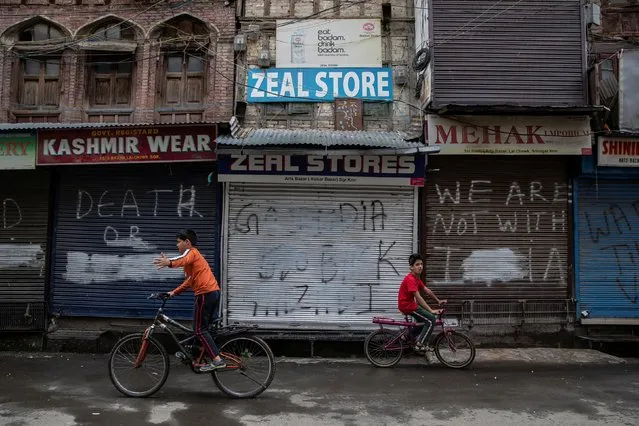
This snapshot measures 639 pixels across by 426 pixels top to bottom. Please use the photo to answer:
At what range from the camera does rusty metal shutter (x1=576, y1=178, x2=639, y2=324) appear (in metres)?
9.59

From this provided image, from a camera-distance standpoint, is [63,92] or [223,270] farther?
[63,92]

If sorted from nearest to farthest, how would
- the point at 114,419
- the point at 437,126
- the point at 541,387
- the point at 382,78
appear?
the point at 114,419, the point at 541,387, the point at 437,126, the point at 382,78

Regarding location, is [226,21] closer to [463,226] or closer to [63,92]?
[63,92]

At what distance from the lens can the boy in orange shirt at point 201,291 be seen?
20.4 ft

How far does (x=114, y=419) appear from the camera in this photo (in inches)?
216

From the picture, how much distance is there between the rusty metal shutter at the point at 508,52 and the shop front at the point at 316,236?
1663 millimetres

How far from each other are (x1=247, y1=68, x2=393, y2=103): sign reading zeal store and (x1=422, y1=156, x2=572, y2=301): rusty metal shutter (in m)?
1.84

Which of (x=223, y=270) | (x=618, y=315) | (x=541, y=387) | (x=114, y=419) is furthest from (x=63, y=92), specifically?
(x=618, y=315)

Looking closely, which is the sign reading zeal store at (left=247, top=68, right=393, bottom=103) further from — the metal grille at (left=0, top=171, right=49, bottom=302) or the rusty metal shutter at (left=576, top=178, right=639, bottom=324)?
the metal grille at (left=0, top=171, right=49, bottom=302)

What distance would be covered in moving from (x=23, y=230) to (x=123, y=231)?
1.83 metres

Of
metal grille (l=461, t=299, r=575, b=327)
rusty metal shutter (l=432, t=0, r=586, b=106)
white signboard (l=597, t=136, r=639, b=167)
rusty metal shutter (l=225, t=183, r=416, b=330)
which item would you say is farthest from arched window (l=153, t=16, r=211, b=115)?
white signboard (l=597, t=136, r=639, b=167)

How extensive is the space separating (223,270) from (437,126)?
460cm

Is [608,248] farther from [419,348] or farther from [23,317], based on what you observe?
[23,317]

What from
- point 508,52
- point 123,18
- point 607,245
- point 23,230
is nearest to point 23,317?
point 23,230
